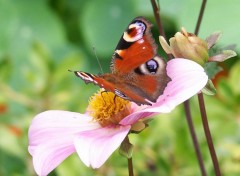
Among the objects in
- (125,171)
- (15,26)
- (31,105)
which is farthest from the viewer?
(15,26)

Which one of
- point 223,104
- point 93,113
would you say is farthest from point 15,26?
point 93,113

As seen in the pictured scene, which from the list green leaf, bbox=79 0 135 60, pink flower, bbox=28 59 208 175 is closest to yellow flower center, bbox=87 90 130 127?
pink flower, bbox=28 59 208 175

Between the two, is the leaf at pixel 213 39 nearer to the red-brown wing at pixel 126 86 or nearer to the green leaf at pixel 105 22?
the red-brown wing at pixel 126 86

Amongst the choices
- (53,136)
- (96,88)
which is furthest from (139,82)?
(96,88)

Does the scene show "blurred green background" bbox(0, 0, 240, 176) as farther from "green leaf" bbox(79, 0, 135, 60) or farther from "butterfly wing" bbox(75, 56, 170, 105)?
"butterfly wing" bbox(75, 56, 170, 105)

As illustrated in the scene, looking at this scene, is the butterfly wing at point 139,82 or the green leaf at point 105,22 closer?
the butterfly wing at point 139,82

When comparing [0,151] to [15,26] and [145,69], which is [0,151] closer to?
[145,69]

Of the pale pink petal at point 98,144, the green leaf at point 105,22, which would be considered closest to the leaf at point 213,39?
the pale pink petal at point 98,144
